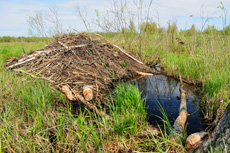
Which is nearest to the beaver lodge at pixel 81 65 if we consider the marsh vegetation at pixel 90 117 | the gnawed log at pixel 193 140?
the marsh vegetation at pixel 90 117

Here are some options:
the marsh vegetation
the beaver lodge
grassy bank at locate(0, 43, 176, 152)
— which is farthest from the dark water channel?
the beaver lodge

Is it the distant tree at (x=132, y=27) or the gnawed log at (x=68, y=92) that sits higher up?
the distant tree at (x=132, y=27)

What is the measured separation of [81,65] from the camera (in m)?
5.88

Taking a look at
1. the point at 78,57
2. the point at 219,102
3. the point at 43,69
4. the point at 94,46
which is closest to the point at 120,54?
the point at 94,46

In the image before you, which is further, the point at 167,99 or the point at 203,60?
the point at 203,60

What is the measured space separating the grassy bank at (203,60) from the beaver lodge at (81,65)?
0.91 metres

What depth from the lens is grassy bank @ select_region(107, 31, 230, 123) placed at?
3.39 m

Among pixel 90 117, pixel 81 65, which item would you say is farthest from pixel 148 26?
pixel 90 117

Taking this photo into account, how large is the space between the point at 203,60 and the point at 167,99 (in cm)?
194

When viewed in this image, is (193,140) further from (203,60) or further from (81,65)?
(81,65)

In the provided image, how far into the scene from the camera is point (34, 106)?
2781 millimetres

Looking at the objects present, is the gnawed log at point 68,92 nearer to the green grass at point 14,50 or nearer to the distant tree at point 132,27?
the distant tree at point 132,27

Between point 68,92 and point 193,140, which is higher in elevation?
point 68,92

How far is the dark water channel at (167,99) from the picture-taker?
335 cm
